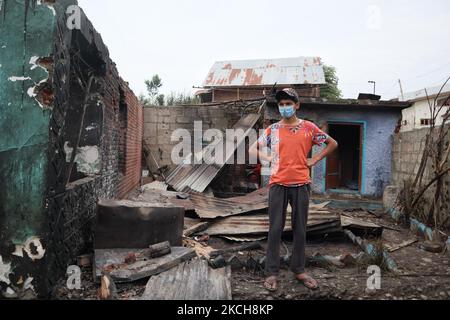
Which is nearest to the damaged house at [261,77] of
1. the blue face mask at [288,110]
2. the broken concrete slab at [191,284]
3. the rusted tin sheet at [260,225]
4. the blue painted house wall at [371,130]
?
the blue painted house wall at [371,130]

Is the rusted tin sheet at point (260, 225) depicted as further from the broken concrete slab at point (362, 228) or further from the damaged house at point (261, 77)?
the damaged house at point (261, 77)

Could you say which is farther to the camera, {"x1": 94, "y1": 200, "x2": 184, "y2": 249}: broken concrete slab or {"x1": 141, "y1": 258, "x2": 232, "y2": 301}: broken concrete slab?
{"x1": 94, "y1": 200, "x2": 184, "y2": 249}: broken concrete slab

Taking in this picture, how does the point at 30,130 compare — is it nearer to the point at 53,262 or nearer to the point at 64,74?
the point at 64,74

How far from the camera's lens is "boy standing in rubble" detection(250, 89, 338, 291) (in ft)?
9.73

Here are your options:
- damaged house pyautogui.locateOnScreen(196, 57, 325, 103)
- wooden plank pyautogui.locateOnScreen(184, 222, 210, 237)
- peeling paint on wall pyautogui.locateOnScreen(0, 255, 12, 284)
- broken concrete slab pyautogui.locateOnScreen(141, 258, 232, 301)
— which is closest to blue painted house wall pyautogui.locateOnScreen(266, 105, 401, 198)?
wooden plank pyautogui.locateOnScreen(184, 222, 210, 237)

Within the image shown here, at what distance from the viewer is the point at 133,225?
11.9 feet

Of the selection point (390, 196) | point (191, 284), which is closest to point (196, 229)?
point (191, 284)

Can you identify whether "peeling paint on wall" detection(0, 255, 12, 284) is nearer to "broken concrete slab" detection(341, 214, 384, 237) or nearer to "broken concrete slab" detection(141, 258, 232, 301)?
"broken concrete slab" detection(141, 258, 232, 301)

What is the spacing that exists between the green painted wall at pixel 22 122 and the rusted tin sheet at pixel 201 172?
521cm

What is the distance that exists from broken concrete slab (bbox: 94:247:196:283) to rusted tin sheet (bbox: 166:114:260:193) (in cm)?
415

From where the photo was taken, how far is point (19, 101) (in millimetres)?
2467

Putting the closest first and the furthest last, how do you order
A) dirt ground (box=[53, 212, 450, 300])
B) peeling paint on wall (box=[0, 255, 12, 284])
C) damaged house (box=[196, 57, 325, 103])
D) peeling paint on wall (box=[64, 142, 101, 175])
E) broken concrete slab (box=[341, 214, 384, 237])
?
peeling paint on wall (box=[0, 255, 12, 284]) < dirt ground (box=[53, 212, 450, 300]) < peeling paint on wall (box=[64, 142, 101, 175]) < broken concrete slab (box=[341, 214, 384, 237]) < damaged house (box=[196, 57, 325, 103])

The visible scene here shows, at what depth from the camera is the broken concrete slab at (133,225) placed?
3.53 m

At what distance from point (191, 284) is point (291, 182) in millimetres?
1273
